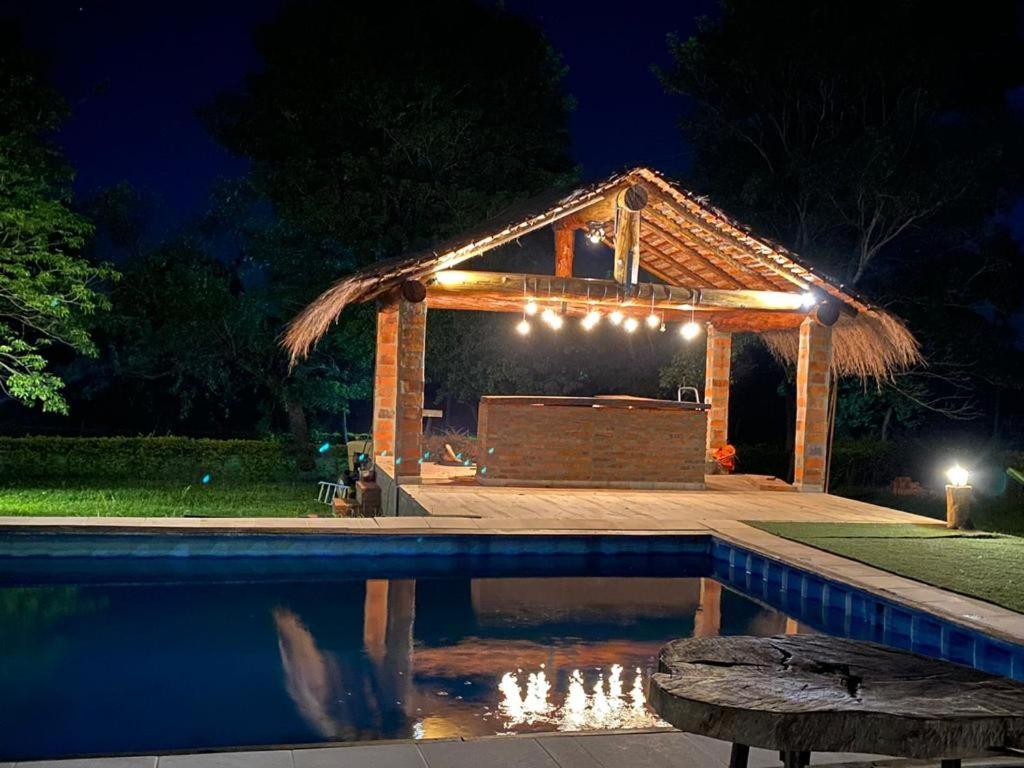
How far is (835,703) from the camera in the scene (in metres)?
2.89

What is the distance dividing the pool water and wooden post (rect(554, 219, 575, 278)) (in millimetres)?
5384

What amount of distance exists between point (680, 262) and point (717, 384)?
2677 millimetres

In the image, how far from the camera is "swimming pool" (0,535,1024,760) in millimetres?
5309

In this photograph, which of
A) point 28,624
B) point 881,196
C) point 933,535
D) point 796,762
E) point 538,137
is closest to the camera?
point 796,762

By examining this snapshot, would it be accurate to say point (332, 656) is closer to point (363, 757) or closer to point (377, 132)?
point (363, 757)

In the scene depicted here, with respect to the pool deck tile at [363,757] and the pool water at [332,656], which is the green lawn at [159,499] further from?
the pool deck tile at [363,757]

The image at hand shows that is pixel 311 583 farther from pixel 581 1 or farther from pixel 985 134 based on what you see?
pixel 581 1

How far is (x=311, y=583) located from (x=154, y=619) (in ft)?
4.88

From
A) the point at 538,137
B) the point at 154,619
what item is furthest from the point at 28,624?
the point at 538,137

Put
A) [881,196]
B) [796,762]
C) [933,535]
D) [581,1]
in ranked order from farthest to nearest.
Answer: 1. [581,1]
2. [881,196]
3. [933,535]
4. [796,762]

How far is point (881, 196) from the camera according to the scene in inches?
770

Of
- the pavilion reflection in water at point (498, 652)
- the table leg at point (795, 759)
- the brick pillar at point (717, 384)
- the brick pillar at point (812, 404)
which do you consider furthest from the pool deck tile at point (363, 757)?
the brick pillar at point (717, 384)

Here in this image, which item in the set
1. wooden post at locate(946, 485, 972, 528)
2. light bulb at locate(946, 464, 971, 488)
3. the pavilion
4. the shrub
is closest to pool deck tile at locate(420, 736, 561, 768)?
light bulb at locate(946, 464, 971, 488)

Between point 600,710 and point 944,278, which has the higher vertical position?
point 944,278
